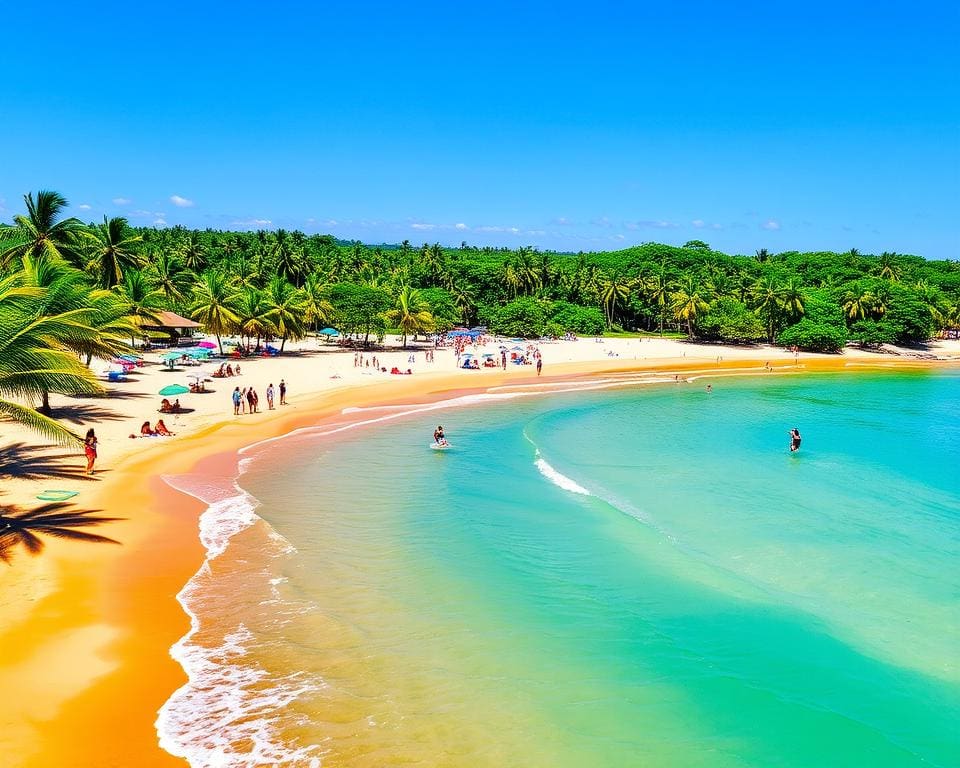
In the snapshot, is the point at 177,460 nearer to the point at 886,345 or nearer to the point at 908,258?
the point at 886,345

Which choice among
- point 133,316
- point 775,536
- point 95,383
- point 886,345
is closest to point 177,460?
point 95,383

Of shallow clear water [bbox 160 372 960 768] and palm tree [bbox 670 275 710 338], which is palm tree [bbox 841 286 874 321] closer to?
palm tree [bbox 670 275 710 338]

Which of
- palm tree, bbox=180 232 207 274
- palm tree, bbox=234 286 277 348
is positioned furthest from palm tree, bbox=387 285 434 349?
palm tree, bbox=180 232 207 274

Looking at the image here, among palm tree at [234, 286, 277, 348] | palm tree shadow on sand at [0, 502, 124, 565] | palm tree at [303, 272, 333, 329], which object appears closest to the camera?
palm tree shadow on sand at [0, 502, 124, 565]

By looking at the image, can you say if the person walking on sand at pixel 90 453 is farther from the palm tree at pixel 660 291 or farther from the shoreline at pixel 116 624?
the palm tree at pixel 660 291

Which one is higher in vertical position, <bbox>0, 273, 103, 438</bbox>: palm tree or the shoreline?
<bbox>0, 273, 103, 438</bbox>: palm tree

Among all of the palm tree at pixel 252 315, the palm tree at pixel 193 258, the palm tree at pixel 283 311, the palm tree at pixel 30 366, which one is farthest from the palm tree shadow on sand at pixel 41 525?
the palm tree at pixel 193 258

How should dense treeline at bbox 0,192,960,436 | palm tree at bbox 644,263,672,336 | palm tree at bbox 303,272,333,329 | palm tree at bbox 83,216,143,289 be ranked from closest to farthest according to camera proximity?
dense treeline at bbox 0,192,960,436, palm tree at bbox 83,216,143,289, palm tree at bbox 303,272,333,329, palm tree at bbox 644,263,672,336

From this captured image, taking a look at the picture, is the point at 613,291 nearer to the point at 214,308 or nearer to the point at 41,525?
the point at 214,308
